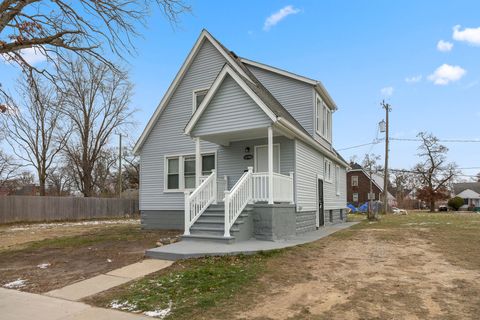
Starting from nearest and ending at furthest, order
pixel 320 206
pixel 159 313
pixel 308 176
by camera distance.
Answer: pixel 159 313 < pixel 308 176 < pixel 320 206

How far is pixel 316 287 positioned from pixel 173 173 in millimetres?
11379

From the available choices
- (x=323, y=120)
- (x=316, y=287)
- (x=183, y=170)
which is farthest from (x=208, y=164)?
(x=316, y=287)

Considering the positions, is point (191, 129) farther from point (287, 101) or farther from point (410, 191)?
point (410, 191)

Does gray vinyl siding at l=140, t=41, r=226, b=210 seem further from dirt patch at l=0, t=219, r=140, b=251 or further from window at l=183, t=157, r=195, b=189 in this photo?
dirt patch at l=0, t=219, r=140, b=251

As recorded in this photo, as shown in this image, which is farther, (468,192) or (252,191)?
(468,192)

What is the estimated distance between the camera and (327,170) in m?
19.2

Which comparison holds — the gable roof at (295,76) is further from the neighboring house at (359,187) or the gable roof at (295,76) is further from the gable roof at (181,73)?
the neighboring house at (359,187)

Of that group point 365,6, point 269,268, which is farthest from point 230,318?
point 365,6

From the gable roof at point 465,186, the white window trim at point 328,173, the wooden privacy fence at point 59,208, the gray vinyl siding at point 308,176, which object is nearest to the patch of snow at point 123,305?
the gray vinyl siding at point 308,176

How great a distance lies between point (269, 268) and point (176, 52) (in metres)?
10.9

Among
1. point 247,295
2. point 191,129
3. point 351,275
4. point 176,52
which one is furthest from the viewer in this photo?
point 176,52

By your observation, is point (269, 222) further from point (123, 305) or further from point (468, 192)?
point (468, 192)

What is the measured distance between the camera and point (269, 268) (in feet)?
26.7

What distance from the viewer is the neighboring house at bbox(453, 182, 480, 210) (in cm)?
7306
